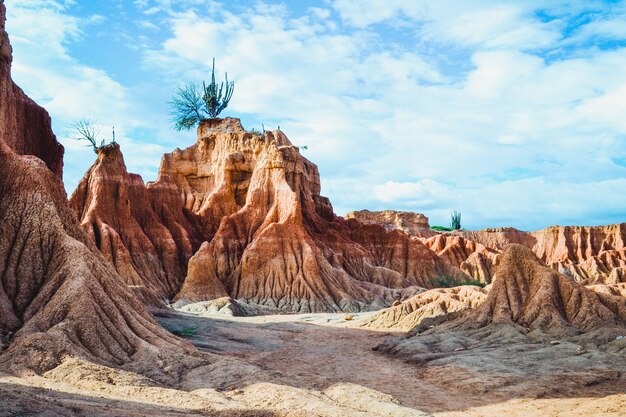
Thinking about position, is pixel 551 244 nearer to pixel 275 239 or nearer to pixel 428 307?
pixel 275 239

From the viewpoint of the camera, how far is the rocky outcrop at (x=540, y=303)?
24094 millimetres

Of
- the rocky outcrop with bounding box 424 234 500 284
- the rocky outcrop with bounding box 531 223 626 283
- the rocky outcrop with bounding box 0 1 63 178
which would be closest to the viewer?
the rocky outcrop with bounding box 0 1 63 178

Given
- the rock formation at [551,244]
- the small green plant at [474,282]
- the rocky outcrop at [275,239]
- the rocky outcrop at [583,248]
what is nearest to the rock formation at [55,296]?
the rocky outcrop at [275,239]

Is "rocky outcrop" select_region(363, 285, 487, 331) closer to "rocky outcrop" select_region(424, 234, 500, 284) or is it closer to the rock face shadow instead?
the rock face shadow

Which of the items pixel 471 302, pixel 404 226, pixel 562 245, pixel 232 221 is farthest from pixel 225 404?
pixel 562 245

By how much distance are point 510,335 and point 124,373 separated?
14893 mm

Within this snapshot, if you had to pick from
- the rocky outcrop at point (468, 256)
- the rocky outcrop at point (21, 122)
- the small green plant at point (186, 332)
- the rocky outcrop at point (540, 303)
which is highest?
the rocky outcrop at point (21, 122)

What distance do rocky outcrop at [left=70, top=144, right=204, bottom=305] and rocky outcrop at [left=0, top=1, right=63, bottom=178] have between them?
15916mm

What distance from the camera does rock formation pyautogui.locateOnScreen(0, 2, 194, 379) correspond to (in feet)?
51.9

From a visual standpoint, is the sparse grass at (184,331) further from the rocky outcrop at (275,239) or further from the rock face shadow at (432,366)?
the rocky outcrop at (275,239)

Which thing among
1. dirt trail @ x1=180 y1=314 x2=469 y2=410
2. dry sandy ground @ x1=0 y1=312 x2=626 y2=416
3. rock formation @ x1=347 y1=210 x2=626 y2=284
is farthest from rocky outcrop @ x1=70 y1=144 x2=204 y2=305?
rock formation @ x1=347 y1=210 x2=626 y2=284

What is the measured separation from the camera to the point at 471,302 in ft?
102

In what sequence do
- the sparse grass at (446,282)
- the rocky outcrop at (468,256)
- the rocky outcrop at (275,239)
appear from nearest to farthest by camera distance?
the rocky outcrop at (275,239), the sparse grass at (446,282), the rocky outcrop at (468,256)

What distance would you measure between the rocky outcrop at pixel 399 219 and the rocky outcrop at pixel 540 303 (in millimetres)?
67829
